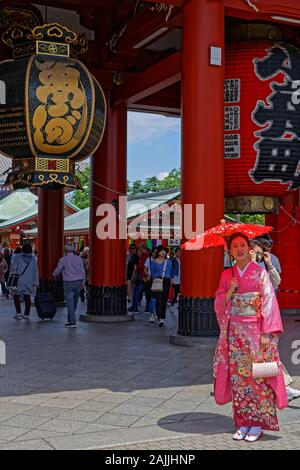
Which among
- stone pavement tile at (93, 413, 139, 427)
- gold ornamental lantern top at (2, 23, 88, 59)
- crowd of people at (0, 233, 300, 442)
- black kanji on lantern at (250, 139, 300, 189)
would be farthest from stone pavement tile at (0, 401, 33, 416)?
black kanji on lantern at (250, 139, 300, 189)

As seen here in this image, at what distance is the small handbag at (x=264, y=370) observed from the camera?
15.8ft

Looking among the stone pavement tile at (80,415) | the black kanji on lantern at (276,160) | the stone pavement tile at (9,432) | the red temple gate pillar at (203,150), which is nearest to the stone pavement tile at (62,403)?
the stone pavement tile at (80,415)

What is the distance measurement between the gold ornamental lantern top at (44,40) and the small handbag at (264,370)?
17.0 ft

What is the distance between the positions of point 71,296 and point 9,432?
20.7 ft

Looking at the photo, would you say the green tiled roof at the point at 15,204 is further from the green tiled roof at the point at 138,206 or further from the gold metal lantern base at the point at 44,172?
the gold metal lantern base at the point at 44,172

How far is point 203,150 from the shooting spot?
355 inches

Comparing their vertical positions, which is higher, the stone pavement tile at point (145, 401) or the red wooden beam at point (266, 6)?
the red wooden beam at point (266, 6)

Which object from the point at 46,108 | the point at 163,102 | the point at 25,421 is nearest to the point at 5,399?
the point at 25,421

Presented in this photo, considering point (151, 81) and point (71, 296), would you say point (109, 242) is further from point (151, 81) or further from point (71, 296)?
point (151, 81)

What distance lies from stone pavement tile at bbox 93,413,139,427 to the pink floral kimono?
2.63ft

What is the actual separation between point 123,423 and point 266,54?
608 cm

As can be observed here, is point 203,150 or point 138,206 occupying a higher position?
point 138,206

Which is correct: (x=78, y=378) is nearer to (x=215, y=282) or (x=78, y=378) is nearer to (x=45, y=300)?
(x=215, y=282)
